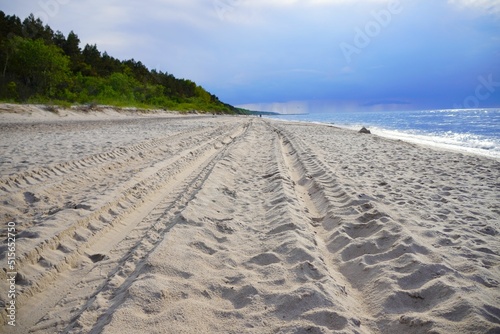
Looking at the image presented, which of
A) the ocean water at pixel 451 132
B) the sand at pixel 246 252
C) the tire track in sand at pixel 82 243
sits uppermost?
the ocean water at pixel 451 132

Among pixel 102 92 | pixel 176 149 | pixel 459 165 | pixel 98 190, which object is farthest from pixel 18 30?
pixel 459 165

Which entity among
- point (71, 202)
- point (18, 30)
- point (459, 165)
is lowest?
point (71, 202)

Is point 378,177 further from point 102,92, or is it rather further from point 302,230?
point 102,92

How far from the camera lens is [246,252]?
3.13 m

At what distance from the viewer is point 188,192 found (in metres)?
5.06

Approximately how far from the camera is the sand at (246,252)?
2.12 m

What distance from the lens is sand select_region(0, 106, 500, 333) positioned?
2115mm

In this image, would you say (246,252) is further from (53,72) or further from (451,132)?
(53,72)

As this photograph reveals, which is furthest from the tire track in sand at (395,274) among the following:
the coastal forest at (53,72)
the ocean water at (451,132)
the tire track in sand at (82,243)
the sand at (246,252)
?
the coastal forest at (53,72)

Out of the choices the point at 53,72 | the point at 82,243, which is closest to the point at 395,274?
the point at 82,243

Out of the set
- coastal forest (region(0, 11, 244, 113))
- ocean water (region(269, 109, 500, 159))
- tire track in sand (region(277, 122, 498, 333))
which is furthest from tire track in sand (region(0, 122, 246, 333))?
coastal forest (region(0, 11, 244, 113))

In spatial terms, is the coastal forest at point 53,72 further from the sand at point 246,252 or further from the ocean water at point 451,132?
the ocean water at point 451,132

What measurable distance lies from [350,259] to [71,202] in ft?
12.6

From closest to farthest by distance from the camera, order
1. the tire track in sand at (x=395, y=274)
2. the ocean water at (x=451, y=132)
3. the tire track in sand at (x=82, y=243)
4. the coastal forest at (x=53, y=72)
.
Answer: the tire track in sand at (x=395, y=274), the tire track in sand at (x=82, y=243), the ocean water at (x=451, y=132), the coastal forest at (x=53, y=72)
